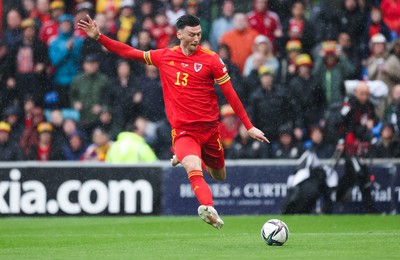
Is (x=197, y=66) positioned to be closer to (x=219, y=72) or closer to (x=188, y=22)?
(x=219, y=72)

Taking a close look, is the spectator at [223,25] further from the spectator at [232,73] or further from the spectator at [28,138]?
the spectator at [28,138]

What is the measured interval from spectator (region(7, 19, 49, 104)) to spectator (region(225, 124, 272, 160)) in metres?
4.28

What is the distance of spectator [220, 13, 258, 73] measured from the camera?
63.4ft

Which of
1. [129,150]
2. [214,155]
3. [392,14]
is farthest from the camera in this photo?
[392,14]

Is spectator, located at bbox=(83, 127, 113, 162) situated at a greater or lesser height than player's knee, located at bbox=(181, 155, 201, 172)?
greater

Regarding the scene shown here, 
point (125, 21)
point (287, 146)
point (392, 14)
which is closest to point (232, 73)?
point (287, 146)

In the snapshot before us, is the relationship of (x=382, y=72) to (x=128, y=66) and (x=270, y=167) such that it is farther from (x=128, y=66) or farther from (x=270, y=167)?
(x=128, y=66)

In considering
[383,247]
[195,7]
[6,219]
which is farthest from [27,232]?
[195,7]

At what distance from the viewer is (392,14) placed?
766 inches

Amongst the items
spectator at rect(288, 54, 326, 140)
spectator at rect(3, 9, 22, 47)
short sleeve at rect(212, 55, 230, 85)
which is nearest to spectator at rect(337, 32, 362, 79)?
spectator at rect(288, 54, 326, 140)

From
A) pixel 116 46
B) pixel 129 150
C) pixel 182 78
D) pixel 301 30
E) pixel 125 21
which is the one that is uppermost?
pixel 125 21

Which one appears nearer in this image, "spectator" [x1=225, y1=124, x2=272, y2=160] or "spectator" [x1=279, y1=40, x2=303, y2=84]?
"spectator" [x1=225, y1=124, x2=272, y2=160]

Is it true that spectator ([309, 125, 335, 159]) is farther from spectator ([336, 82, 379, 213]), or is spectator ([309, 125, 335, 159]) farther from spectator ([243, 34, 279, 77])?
spectator ([243, 34, 279, 77])

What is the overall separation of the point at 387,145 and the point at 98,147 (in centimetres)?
506
